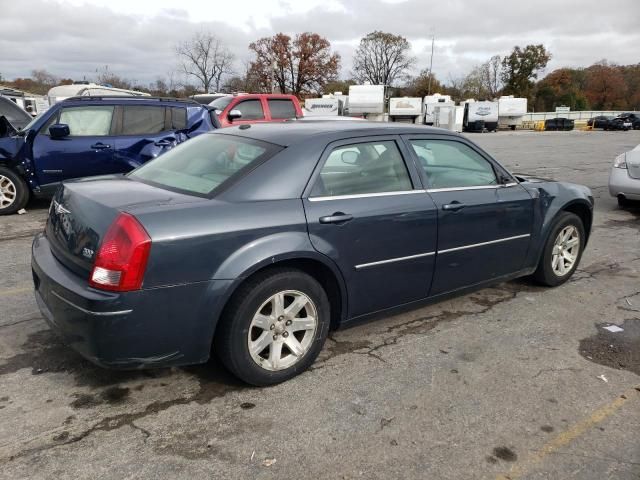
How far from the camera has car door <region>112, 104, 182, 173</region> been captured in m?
7.84

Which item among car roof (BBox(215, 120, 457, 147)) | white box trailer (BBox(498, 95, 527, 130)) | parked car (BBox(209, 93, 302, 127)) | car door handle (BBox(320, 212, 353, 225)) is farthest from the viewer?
white box trailer (BBox(498, 95, 527, 130))

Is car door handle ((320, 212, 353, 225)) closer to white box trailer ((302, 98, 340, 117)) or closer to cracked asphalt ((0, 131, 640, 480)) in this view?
cracked asphalt ((0, 131, 640, 480))

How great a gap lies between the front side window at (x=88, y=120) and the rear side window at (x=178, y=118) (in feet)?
3.03

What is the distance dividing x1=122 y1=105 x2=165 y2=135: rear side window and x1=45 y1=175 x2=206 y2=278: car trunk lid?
4.95 m

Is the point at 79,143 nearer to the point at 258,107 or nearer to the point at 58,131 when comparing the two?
the point at 58,131

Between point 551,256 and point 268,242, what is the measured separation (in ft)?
9.95

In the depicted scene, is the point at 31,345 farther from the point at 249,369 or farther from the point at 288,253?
the point at 288,253

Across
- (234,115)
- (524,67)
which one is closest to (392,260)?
(234,115)

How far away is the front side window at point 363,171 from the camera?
3309 millimetres

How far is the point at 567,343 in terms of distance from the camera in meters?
3.82

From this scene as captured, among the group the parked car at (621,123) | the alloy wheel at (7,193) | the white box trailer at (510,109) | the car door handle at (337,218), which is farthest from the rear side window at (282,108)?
the parked car at (621,123)

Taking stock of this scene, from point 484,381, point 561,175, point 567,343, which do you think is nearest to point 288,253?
point 484,381

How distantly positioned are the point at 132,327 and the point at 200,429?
63 cm

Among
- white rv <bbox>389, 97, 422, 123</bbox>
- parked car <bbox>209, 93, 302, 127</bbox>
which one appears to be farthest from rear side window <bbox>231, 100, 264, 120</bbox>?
white rv <bbox>389, 97, 422, 123</bbox>
